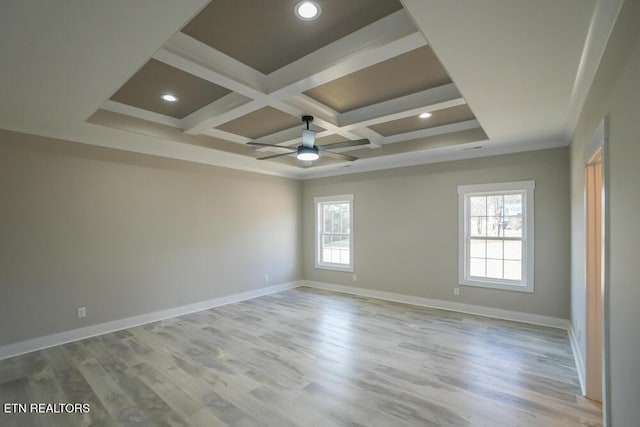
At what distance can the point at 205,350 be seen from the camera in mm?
3707

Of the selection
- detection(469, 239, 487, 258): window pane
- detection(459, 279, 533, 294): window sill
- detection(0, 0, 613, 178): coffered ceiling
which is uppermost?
detection(0, 0, 613, 178): coffered ceiling

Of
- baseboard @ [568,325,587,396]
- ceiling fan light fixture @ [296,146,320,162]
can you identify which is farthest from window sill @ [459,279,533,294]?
ceiling fan light fixture @ [296,146,320,162]

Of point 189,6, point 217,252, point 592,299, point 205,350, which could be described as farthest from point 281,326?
point 189,6

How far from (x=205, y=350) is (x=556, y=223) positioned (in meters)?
5.17

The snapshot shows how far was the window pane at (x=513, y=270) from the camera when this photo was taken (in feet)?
15.6

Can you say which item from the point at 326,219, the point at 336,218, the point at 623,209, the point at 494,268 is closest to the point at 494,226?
the point at 494,268

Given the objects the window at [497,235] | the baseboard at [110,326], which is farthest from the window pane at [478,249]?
the baseboard at [110,326]

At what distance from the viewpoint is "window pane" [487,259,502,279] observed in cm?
495

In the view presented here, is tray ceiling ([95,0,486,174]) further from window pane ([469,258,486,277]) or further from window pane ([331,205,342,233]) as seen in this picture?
window pane ([331,205,342,233])

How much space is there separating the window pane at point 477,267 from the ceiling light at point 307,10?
4608 millimetres

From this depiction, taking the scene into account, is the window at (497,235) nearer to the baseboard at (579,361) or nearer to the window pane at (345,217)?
the baseboard at (579,361)

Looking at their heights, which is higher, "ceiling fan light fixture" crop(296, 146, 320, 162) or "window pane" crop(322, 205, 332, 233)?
"ceiling fan light fixture" crop(296, 146, 320, 162)

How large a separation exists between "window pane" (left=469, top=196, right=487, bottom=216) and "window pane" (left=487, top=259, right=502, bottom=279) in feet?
2.64

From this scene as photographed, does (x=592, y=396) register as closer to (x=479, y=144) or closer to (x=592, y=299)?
(x=592, y=299)
